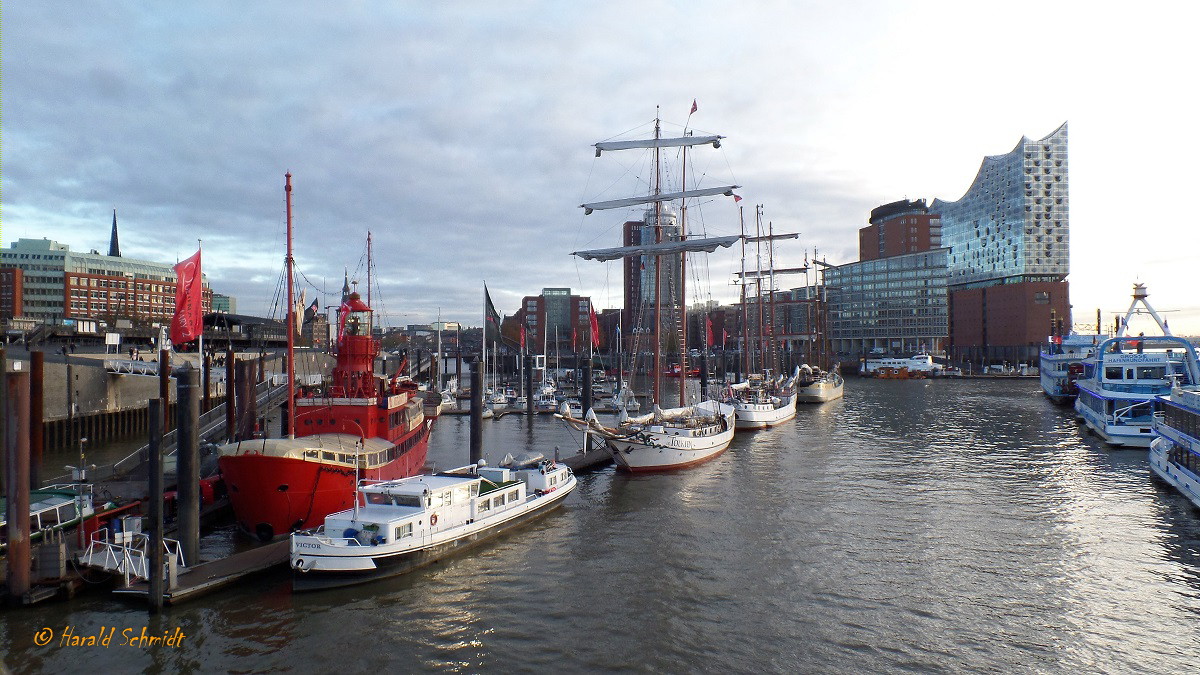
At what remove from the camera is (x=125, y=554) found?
19.6m

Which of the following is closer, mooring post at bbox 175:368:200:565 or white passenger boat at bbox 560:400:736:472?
mooring post at bbox 175:368:200:565

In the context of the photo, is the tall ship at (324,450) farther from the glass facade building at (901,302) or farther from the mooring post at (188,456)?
the glass facade building at (901,302)

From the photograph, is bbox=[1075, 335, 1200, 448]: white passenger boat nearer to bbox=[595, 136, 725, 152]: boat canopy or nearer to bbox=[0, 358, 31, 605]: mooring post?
bbox=[595, 136, 725, 152]: boat canopy

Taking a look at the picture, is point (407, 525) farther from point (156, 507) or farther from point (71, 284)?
point (71, 284)

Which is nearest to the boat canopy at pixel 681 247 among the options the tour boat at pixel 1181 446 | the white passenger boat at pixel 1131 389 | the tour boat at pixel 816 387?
the tour boat at pixel 1181 446

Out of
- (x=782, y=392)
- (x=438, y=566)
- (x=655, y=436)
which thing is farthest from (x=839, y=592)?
(x=782, y=392)

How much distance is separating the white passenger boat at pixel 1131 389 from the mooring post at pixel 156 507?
5804cm

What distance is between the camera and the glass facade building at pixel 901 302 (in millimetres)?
185375

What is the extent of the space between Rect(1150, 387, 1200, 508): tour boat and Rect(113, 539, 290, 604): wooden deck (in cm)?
3870

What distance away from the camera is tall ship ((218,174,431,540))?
22.9 meters

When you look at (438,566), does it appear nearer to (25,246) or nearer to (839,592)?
(839,592)

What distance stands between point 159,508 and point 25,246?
16737 cm

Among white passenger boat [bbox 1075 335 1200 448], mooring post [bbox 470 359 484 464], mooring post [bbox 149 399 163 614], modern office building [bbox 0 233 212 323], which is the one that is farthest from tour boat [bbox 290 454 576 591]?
modern office building [bbox 0 233 212 323]

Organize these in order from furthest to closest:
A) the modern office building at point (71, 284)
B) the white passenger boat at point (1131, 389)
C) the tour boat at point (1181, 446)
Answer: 1. the modern office building at point (71, 284)
2. the white passenger boat at point (1131, 389)
3. the tour boat at point (1181, 446)
